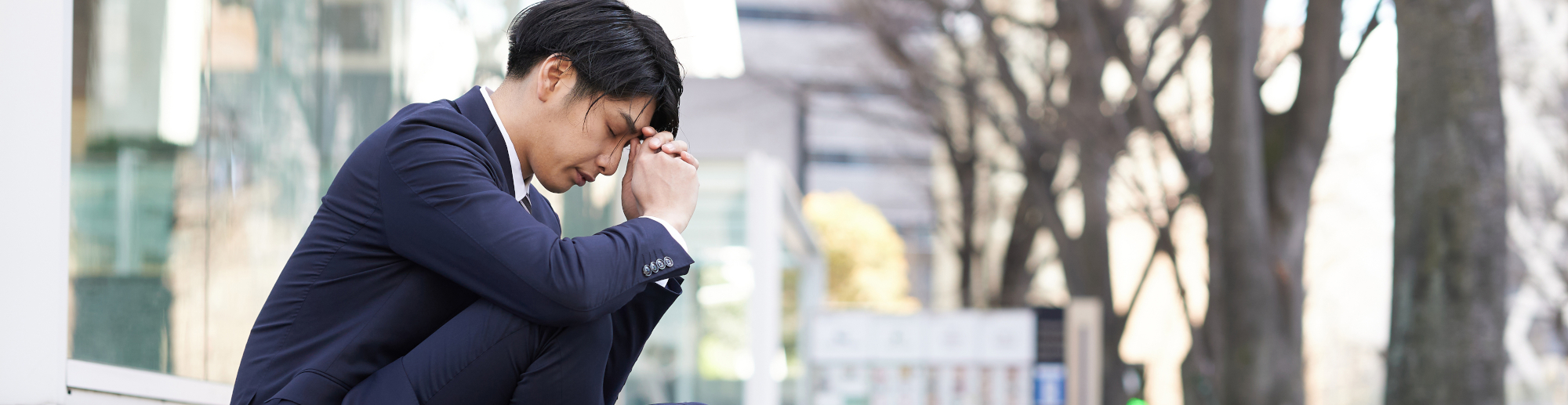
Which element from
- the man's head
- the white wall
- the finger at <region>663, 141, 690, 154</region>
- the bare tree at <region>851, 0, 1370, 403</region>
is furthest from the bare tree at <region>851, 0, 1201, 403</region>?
the white wall

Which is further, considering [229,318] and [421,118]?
[229,318]

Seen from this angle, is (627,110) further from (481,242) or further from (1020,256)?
(1020,256)

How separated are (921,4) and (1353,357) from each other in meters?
7.44

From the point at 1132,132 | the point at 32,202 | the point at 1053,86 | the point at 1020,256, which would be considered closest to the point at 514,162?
the point at 32,202

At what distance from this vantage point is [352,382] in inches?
51.0

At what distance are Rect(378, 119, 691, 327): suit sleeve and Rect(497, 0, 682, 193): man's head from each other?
6.7 inches

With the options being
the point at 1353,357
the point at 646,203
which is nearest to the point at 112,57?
the point at 646,203

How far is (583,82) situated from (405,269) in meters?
0.30

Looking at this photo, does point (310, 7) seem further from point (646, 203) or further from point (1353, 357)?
point (1353, 357)

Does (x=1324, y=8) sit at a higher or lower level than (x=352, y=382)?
higher

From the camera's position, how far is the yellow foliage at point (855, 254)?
26.4 m

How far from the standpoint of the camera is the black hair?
1.45 m

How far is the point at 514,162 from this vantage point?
152cm

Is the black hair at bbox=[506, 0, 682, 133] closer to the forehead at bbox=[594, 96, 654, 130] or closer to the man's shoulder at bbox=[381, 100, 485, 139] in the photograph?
the forehead at bbox=[594, 96, 654, 130]
